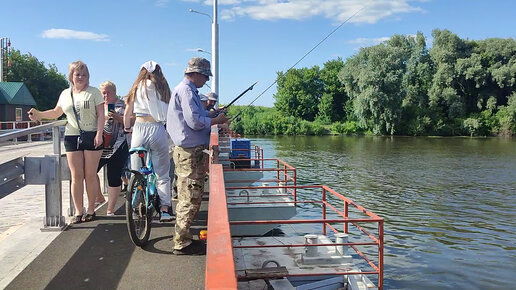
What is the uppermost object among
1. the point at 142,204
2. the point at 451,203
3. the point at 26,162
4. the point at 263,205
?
the point at 26,162

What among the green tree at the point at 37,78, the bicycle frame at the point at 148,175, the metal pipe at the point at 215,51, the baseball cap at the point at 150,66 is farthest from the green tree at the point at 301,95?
the bicycle frame at the point at 148,175

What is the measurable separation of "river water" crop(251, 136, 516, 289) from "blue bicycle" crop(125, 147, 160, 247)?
202 inches

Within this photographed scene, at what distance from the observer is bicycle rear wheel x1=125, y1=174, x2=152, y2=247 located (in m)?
4.60

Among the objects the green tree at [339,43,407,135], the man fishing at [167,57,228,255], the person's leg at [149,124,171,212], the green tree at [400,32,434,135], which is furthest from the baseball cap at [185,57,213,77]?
the green tree at [400,32,434,135]

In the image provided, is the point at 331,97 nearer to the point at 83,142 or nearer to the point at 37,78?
the point at 37,78

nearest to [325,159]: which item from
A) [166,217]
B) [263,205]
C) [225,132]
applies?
[225,132]

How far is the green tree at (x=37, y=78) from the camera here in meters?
67.6

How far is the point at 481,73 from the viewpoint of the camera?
59.6 m

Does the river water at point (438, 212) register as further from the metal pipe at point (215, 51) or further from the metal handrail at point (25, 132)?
the metal pipe at point (215, 51)

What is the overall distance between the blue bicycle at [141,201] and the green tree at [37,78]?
69173mm

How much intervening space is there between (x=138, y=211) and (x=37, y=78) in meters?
72.0

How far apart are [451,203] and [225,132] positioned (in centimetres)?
866

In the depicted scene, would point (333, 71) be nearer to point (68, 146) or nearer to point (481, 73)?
point (481, 73)

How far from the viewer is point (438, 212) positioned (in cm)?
1520
